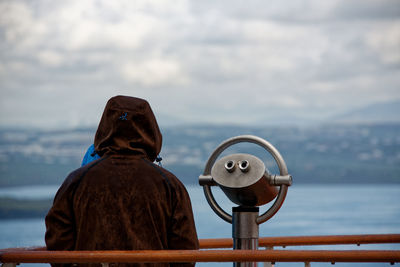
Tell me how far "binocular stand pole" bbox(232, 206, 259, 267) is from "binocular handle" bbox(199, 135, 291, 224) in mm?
24

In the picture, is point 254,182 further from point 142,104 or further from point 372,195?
point 372,195

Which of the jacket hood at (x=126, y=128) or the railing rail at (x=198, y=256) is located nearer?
the railing rail at (x=198, y=256)

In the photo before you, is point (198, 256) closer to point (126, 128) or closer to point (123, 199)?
point (123, 199)

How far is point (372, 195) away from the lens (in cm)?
6531

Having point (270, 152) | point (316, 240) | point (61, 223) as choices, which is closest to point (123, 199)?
point (61, 223)

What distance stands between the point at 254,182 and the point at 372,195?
6428 cm

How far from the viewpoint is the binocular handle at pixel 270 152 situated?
8.80ft

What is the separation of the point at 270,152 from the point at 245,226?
0.25 m

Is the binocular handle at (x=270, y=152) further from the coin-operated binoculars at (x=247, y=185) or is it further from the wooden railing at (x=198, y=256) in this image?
the wooden railing at (x=198, y=256)

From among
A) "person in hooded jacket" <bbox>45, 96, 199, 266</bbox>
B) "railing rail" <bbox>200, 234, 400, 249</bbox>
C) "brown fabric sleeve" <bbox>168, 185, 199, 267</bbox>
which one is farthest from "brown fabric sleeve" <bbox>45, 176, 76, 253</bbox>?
"railing rail" <bbox>200, 234, 400, 249</bbox>

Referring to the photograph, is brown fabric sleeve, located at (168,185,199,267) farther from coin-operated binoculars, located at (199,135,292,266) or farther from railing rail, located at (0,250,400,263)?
coin-operated binoculars, located at (199,135,292,266)

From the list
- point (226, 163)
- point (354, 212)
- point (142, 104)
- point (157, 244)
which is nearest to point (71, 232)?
point (157, 244)

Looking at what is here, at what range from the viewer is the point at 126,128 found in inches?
93.5

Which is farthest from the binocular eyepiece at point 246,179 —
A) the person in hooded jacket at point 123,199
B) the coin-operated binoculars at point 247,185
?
the person in hooded jacket at point 123,199
